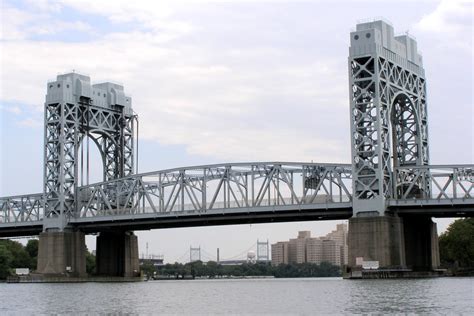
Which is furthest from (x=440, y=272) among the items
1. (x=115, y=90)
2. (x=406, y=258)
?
(x=115, y=90)

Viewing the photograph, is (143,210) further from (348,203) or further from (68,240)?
(348,203)

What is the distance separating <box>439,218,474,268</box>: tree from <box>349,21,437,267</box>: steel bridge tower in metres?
23.4

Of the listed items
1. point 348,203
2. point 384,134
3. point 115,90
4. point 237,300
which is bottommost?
point 237,300

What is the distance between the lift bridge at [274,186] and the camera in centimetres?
10331

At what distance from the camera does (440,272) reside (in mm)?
108375

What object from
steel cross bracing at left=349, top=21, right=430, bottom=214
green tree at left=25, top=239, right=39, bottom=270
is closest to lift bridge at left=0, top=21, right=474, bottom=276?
steel cross bracing at left=349, top=21, right=430, bottom=214

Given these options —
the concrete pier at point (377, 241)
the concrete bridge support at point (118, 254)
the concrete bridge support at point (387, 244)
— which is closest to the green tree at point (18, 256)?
the concrete bridge support at point (118, 254)

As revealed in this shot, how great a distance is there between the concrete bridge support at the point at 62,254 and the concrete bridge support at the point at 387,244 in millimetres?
42310

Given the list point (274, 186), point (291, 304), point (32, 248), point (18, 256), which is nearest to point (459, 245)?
point (274, 186)

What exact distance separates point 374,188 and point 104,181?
1774 inches

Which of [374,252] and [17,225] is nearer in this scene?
[374,252]

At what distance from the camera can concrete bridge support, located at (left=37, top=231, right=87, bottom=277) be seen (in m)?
126

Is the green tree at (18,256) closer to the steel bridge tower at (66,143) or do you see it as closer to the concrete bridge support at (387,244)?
the steel bridge tower at (66,143)

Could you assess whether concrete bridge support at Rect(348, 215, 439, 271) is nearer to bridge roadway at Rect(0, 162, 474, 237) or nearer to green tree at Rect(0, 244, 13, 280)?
bridge roadway at Rect(0, 162, 474, 237)
